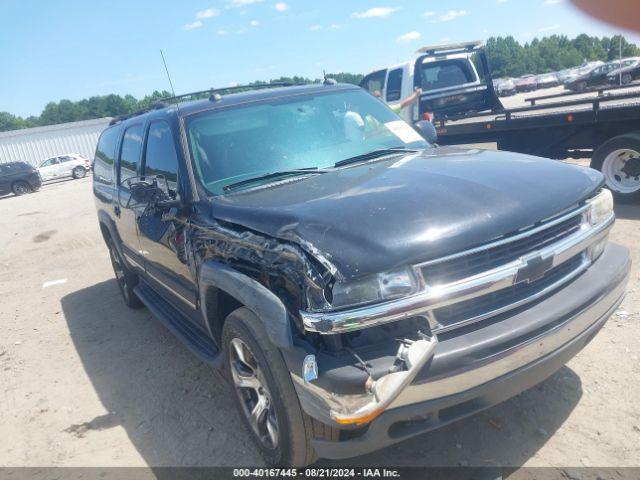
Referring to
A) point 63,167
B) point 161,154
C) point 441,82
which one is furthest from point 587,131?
point 63,167

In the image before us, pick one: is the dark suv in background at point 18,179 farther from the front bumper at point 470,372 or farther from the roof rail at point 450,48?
the front bumper at point 470,372

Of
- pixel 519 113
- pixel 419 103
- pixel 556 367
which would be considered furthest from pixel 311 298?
pixel 419 103

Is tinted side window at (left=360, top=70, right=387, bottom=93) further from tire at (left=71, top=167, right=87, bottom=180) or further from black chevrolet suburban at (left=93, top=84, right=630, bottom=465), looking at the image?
tire at (left=71, top=167, right=87, bottom=180)

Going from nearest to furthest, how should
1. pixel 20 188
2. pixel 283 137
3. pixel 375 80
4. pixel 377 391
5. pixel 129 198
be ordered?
1. pixel 377 391
2. pixel 283 137
3. pixel 129 198
4. pixel 375 80
5. pixel 20 188

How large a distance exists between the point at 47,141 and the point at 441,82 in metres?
38.1

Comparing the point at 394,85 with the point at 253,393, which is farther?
the point at 394,85

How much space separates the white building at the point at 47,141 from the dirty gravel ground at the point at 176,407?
3726cm

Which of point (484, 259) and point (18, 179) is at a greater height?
point (18, 179)

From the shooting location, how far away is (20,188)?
2425 cm

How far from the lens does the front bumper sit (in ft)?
6.84

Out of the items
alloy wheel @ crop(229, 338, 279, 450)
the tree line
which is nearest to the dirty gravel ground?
alloy wheel @ crop(229, 338, 279, 450)

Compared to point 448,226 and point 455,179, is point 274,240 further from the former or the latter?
point 455,179

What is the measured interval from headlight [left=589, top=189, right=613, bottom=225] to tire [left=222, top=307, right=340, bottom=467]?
70.3 inches

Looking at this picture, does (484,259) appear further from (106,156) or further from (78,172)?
(78,172)
